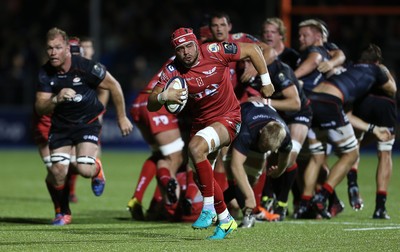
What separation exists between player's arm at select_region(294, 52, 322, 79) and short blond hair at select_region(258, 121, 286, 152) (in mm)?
2369

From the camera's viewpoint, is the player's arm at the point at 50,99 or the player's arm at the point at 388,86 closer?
the player's arm at the point at 50,99

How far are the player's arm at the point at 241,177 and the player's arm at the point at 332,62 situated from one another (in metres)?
2.41

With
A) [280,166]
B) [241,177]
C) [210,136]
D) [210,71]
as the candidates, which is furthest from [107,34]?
[210,136]

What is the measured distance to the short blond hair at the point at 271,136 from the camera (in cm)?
950

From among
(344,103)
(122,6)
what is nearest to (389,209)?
(344,103)

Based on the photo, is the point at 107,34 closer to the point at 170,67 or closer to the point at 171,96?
the point at 170,67

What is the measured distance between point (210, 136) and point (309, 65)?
3438 millimetres

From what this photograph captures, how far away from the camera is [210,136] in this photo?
8773 mm

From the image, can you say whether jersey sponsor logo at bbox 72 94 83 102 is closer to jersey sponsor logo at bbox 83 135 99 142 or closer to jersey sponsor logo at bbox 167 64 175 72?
jersey sponsor logo at bbox 83 135 99 142

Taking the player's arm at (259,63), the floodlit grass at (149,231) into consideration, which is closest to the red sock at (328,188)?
the floodlit grass at (149,231)

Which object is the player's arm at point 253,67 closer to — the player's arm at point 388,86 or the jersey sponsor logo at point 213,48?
the player's arm at point 388,86

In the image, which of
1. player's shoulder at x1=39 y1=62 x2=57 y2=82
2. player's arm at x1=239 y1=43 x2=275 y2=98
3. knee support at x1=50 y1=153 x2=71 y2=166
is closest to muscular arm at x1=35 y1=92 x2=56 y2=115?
player's shoulder at x1=39 y1=62 x2=57 y2=82

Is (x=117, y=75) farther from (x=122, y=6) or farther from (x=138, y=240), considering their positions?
(x=138, y=240)

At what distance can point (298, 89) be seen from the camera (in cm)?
Result: 1104
